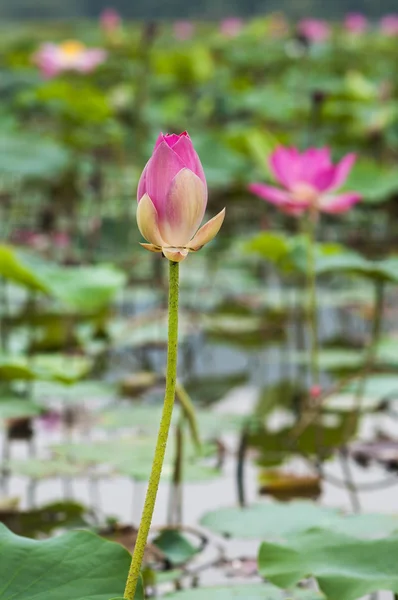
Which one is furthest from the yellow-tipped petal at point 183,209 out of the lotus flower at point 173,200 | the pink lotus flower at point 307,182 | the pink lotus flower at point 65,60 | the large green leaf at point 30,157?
the pink lotus flower at point 65,60

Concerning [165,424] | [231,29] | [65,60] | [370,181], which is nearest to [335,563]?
[165,424]

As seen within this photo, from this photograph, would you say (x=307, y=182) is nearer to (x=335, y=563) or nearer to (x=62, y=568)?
(x=335, y=563)

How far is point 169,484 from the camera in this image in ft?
4.83

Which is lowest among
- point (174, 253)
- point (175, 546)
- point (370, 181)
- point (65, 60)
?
point (175, 546)

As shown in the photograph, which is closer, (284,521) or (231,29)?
(284,521)

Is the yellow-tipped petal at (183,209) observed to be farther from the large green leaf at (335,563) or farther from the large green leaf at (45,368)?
the large green leaf at (45,368)

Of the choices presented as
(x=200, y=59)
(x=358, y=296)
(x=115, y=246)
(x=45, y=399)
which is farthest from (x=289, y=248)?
(x=200, y=59)

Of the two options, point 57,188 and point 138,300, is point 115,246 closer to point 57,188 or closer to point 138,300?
point 57,188

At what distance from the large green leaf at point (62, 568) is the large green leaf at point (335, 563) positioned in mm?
151

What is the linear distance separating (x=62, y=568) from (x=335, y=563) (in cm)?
25

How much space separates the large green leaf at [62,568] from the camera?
2.30 ft

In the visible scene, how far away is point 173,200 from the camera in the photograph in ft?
2.06

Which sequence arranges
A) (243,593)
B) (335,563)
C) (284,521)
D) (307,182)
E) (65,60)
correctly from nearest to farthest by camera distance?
(335,563) → (243,593) → (284,521) → (307,182) → (65,60)

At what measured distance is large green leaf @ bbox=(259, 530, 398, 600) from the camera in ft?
2.48
